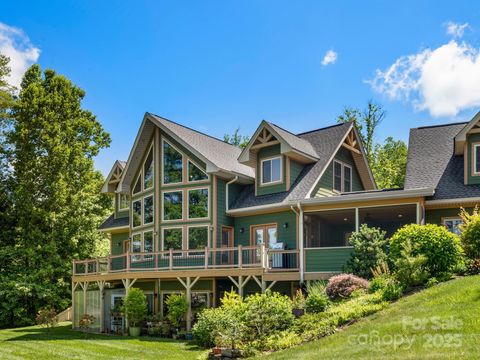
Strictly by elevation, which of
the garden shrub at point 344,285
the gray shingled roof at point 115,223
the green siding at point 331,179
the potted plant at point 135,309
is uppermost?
the green siding at point 331,179

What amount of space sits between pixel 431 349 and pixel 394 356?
69 cm

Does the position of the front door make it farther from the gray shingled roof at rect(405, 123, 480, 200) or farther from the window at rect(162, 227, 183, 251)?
the gray shingled roof at rect(405, 123, 480, 200)

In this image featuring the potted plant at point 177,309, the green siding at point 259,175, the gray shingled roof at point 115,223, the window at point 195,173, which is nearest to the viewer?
the potted plant at point 177,309

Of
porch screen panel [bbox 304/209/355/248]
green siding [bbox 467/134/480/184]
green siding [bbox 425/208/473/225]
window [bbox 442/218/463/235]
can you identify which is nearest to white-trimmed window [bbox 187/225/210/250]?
porch screen panel [bbox 304/209/355/248]

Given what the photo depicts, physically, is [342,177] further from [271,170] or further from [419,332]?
[419,332]

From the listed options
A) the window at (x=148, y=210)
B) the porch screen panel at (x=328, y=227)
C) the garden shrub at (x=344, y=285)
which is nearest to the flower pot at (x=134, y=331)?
the window at (x=148, y=210)

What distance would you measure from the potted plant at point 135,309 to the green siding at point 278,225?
483 cm

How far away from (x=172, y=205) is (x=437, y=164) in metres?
11.3

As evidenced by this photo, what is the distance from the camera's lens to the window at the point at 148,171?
2784cm

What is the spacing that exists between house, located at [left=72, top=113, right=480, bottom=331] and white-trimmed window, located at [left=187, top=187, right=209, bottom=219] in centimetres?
5

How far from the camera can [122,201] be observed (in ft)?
108

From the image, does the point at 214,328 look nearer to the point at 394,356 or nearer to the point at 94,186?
the point at 394,356

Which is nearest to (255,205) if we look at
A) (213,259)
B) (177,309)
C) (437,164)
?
(213,259)

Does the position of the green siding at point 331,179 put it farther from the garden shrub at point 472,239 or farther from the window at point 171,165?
the garden shrub at point 472,239
